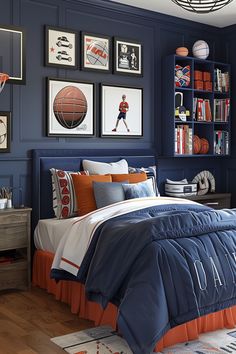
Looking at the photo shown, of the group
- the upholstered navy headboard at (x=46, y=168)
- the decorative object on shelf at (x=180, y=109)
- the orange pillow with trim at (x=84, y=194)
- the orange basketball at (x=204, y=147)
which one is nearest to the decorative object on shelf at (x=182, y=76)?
the decorative object on shelf at (x=180, y=109)

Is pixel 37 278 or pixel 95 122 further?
pixel 95 122

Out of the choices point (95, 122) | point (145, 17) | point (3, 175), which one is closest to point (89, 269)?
point (3, 175)

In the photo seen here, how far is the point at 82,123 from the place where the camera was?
505 cm

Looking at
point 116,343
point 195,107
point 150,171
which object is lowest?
point 116,343

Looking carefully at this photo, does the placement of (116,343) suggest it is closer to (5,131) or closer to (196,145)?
(5,131)

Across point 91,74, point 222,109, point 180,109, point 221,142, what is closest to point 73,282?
point 91,74

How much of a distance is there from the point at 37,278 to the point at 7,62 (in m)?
2.01

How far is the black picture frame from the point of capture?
177 inches

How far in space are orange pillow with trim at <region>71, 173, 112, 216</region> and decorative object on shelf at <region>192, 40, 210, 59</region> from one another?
229 cm

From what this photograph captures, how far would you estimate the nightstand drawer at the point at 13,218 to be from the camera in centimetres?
413

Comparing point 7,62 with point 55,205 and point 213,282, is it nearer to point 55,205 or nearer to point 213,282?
point 55,205

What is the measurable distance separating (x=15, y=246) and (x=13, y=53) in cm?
179

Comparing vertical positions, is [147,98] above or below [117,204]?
above

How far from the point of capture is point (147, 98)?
5633 millimetres
